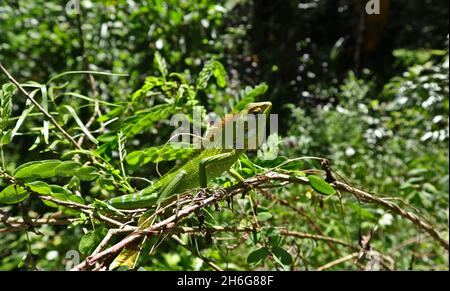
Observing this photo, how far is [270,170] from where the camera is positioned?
2.73 feet

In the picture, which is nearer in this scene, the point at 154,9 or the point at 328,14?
the point at 154,9

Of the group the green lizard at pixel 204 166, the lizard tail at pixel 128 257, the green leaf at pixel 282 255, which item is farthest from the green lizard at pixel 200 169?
the green leaf at pixel 282 255

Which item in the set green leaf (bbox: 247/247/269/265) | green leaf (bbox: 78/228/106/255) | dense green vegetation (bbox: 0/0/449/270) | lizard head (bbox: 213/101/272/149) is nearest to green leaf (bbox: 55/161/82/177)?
dense green vegetation (bbox: 0/0/449/270)

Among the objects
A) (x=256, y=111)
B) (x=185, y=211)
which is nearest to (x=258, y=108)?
Result: (x=256, y=111)

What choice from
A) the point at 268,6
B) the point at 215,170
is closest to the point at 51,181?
the point at 215,170

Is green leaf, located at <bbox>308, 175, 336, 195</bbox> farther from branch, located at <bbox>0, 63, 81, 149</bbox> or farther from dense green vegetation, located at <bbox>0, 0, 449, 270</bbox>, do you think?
branch, located at <bbox>0, 63, 81, 149</bbox>

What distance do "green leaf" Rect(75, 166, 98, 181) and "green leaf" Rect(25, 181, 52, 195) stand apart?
5 cm

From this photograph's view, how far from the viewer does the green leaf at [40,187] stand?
789 mm

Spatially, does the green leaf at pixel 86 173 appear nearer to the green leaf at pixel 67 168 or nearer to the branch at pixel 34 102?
the green leaf at pixel 67 168

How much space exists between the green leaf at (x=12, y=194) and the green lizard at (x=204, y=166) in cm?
15

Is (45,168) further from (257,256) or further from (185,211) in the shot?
(257,256)
